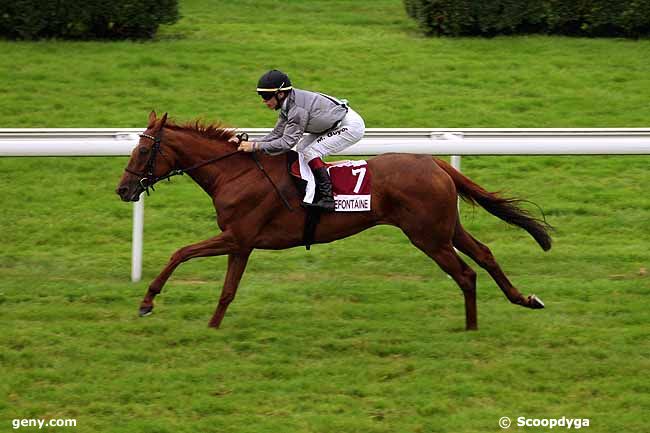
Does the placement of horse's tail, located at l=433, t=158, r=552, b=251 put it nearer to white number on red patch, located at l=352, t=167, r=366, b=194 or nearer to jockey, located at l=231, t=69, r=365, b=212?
white number on red patch, located at l=352, t=167, r=366, b=194

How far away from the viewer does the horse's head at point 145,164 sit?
23.4 ft

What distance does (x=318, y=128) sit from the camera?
23.4ft

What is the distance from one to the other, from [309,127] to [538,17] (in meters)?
6.72

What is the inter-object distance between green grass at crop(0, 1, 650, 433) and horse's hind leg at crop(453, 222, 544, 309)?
4.8 inches

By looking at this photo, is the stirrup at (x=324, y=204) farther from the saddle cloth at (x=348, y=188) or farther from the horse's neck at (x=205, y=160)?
the horse's neck at (x=205, y=160)

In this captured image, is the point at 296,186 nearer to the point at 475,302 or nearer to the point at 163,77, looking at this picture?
the point at 475,302

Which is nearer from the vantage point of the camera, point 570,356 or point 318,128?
point 570,356

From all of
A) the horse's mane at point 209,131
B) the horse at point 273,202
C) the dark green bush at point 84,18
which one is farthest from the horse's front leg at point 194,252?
the dark green bush at point 84,18

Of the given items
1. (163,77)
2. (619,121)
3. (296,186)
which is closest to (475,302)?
(296,186)

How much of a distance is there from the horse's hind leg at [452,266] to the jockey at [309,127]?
24.2 inches

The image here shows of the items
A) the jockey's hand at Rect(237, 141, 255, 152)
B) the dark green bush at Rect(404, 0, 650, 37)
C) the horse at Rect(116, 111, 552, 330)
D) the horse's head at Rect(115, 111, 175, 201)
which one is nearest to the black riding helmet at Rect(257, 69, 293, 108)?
the jockey's hand at Rect(237, 141, 255, 152)

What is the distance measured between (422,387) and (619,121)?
6.11 m

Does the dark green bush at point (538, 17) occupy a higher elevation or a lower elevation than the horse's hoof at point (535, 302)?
lower

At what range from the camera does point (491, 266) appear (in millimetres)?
7297
